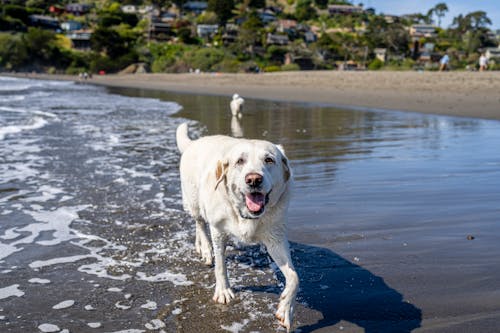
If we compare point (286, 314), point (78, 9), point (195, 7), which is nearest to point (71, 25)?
point (78, 9)

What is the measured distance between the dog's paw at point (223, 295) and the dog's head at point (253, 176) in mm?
687

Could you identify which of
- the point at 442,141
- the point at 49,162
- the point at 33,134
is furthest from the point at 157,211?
the point at 33,134

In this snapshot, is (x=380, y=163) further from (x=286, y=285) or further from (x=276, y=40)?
(x=276, y=40)

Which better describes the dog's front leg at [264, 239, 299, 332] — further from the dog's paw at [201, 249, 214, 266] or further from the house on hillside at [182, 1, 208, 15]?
the house on hillside at [182, 1, 208, 15]

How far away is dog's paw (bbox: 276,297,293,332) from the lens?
11.1 feet

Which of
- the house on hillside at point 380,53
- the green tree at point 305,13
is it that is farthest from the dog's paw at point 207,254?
the green tree at point 305,13

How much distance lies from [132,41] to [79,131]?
318ft

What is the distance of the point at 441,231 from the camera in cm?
526

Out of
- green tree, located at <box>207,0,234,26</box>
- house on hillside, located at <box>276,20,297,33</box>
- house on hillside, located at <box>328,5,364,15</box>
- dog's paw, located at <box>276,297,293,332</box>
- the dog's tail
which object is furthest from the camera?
house on hillside, located at <box>328,5,364,15</box>

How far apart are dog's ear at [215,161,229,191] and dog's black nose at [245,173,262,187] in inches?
13.5

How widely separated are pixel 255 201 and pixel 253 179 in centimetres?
18

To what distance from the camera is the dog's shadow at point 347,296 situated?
350 cm

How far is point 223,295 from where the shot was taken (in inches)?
155

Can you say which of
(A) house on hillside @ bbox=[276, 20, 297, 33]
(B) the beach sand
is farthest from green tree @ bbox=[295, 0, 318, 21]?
(B) the beach sand
